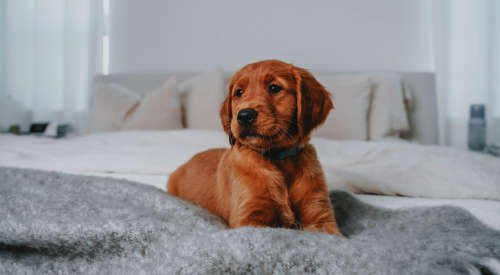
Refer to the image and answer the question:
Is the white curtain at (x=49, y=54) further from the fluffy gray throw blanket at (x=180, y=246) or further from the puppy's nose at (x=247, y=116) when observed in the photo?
the puppy's nose at (x=247, y=116)

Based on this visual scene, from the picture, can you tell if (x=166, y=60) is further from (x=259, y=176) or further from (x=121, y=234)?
(x=121, y=234)

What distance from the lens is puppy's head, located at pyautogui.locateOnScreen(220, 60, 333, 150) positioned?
86 cm

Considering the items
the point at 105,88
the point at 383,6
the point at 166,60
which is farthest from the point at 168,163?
the point at 383,6

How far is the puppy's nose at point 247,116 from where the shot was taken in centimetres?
84

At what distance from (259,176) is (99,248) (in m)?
0.45

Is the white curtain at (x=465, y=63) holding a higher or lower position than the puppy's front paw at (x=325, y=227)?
higher

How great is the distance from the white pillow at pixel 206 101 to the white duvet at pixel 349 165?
60 centimetres

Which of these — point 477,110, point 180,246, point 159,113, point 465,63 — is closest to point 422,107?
point 477,110

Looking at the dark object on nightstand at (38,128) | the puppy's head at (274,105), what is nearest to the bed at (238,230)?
the puppy's head at (274,105)

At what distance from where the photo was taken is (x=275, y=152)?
3.09 feet

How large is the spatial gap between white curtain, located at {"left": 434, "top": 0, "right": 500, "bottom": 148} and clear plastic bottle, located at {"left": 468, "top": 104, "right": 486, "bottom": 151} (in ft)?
0.77

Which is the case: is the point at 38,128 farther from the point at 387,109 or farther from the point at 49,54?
the point at 387,109

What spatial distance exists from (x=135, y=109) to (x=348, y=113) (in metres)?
1.96

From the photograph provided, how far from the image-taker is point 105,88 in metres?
3.15
